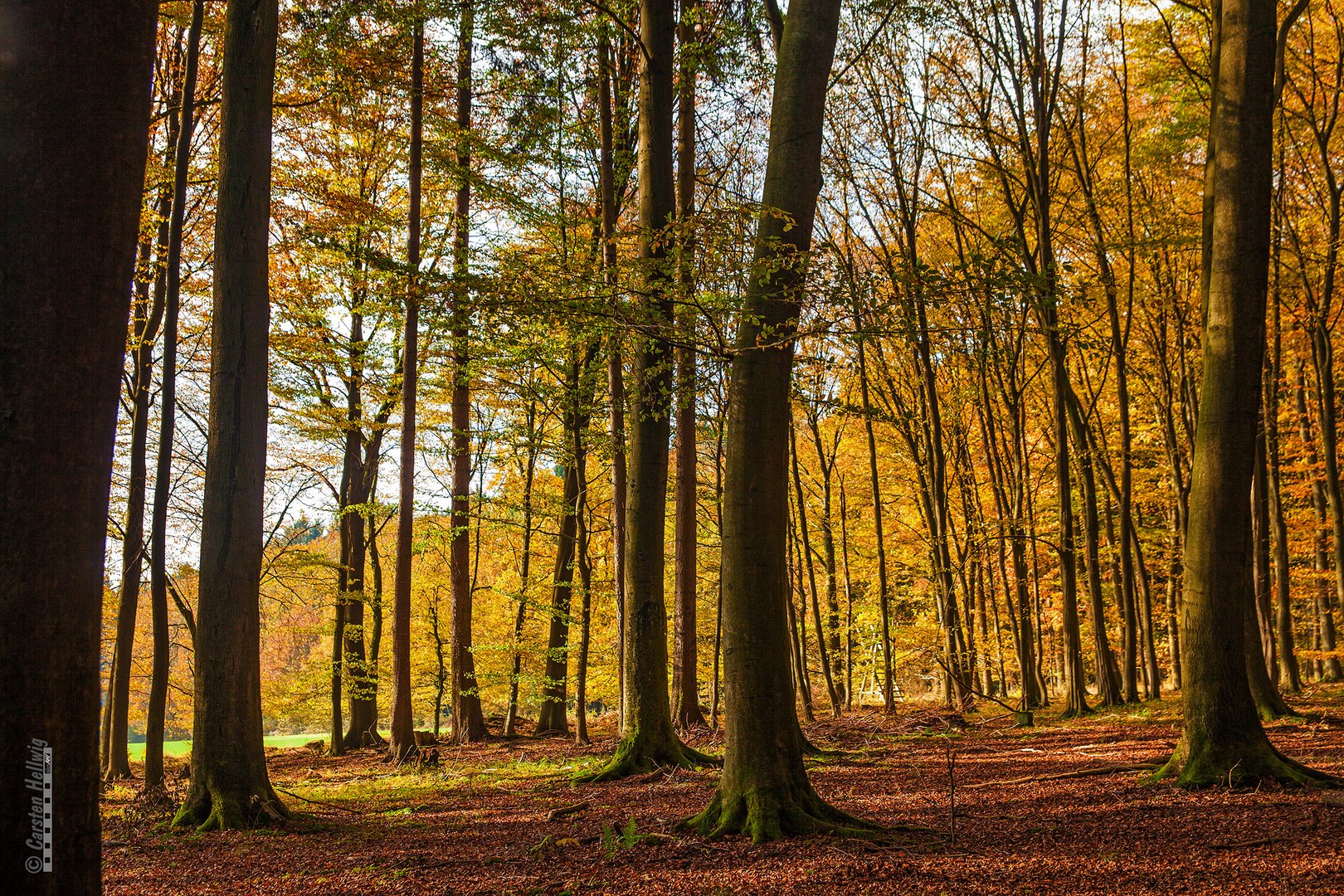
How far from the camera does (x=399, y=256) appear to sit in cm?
1584

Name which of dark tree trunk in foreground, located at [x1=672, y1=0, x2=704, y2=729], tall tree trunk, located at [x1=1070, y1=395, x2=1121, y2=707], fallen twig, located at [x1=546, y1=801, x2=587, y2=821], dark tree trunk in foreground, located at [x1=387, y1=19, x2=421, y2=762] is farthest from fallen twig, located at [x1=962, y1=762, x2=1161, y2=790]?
dark tree trunk in foreground, located at [x1=387, y1=19, x2=421, y2=762]

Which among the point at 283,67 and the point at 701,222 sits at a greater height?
the point at 283,67

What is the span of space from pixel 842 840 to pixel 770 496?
2125 mm

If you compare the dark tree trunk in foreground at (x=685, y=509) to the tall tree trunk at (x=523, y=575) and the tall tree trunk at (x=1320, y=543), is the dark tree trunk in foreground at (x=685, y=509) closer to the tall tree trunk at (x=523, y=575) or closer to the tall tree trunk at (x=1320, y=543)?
the tall tree trunk at (x=523, y=575)

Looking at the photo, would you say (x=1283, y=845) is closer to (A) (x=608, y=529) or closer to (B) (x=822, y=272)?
(B) (x=822, y=272)

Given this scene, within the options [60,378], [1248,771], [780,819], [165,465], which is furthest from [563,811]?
[60,378]

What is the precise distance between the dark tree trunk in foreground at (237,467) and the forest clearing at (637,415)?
0.04 metres

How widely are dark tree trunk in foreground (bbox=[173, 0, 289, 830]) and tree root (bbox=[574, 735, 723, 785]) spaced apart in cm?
309

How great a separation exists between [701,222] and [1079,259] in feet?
43.1

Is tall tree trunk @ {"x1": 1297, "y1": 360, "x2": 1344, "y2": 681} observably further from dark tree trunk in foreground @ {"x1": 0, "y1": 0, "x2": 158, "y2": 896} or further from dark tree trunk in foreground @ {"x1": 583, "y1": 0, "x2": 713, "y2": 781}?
dark tree trunk in foreground @ {"x1": 0, "y1": 0, "x2": 158, "y2": 896}

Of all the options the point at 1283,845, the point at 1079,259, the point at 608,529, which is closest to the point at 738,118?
the point at 1079,259

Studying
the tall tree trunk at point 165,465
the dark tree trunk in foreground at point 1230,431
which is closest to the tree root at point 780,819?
the dark tree trunk in foreground at point 1230,431

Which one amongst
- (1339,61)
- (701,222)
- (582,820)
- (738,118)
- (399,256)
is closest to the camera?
(701,222)

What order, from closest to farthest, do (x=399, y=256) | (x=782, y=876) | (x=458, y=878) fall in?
(x=782, y=876) → (x=458, y=878) → (x=399, y=256)
